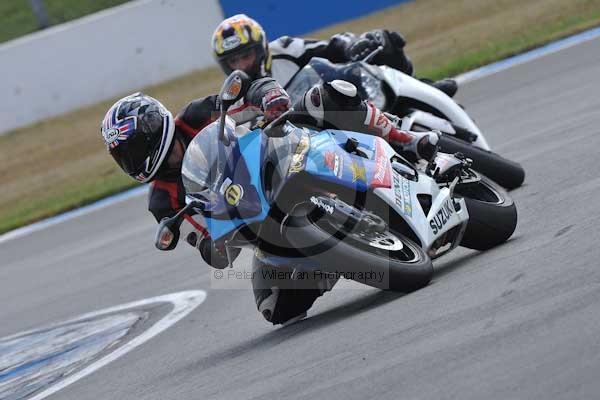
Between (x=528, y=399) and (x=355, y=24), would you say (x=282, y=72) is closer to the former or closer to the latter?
(x=528, y=399)

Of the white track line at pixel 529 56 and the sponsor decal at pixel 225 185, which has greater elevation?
the sponsor decal at pixel 225 185

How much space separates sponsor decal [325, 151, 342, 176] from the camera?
593 centimetres

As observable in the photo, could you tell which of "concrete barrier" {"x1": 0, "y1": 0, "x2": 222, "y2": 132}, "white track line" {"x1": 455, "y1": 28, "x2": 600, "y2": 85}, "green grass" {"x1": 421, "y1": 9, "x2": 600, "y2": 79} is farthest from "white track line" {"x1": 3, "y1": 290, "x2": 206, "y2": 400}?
"concrete barrier" {"x1": 0, "y1": 0, "x2": 222, "y2": 132}

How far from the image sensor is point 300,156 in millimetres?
5895

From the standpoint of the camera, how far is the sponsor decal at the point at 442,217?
6.30 meters

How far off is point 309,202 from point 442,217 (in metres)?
0.93

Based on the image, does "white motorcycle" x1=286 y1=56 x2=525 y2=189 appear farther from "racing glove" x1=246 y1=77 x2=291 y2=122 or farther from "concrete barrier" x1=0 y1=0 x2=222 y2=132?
"concrete barrier" x1=0 y1=0 x2=222 y2=132

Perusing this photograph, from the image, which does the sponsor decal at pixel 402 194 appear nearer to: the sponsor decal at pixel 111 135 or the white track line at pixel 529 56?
the sponsor decal at pixel 111 135

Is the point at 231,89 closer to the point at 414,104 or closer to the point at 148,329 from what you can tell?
the point at 148,329

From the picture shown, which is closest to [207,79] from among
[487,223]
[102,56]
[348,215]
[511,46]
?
[102,56]

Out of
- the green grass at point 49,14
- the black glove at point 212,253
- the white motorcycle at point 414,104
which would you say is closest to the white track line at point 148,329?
the black glove at point 212,253

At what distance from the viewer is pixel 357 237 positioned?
19.1ft

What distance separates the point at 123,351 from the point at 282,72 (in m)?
2.53

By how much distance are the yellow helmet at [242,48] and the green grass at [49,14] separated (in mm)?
16016
